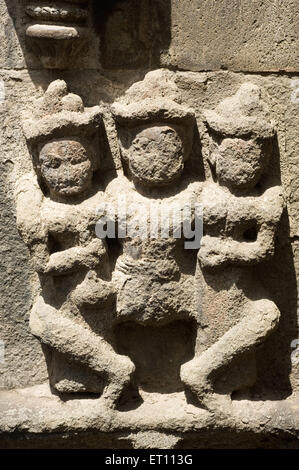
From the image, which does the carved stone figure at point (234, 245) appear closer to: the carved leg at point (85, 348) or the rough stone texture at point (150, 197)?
the rough stone texture at point (150, 197)

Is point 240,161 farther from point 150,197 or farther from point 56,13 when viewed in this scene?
point 56,13

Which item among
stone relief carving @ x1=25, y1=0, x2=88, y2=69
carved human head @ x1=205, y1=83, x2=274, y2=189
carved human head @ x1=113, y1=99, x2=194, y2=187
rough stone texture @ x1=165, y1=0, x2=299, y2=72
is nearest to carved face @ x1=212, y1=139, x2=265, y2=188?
carved human head @ x1=205, y1=83, x2=274, y2=189

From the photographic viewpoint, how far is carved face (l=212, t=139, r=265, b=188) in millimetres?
2635

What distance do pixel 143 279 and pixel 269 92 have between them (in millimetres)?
789

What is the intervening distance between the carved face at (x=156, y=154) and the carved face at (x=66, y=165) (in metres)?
0.17

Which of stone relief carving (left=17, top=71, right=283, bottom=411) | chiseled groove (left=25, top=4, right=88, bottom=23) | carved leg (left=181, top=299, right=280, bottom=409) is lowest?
carved leg (left=181, top=299, right=280, bottom=409)

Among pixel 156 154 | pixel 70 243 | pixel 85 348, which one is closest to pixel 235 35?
pixel 156 154

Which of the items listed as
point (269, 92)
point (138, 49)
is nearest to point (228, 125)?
point (269, 92)

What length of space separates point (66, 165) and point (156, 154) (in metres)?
0.30

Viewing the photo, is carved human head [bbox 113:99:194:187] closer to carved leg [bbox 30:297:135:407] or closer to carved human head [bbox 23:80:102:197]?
carved human head [bbox 23:80:102:197]

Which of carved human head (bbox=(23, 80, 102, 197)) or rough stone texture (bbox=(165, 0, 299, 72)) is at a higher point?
rough stone texture (bbox=(165, 0, 299, 72))

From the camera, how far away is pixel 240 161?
264 cm

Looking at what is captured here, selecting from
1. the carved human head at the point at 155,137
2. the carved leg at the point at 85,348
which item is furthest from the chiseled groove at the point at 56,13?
the carved leg at the point at 85,348

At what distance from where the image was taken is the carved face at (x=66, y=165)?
2.63 metres
